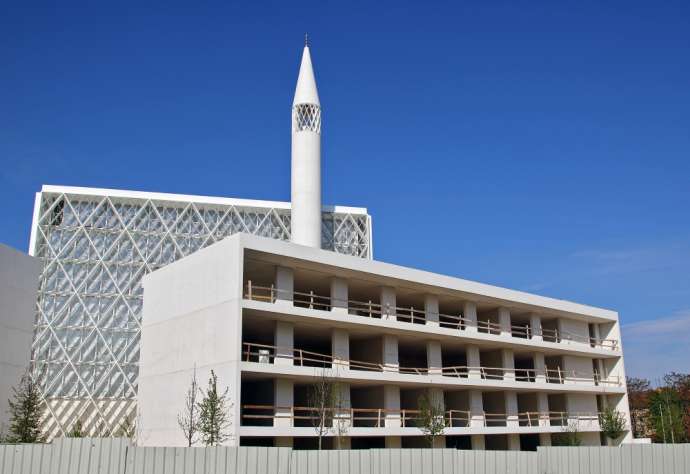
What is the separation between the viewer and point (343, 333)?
35.9 metres

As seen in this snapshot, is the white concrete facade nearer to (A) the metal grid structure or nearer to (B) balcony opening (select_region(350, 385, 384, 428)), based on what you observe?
(B) balcony opening (select_region(350, 385, 384, 428))

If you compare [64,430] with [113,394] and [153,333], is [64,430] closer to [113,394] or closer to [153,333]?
[113,394]

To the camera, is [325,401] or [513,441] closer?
[325,401]

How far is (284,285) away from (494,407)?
1920 cm

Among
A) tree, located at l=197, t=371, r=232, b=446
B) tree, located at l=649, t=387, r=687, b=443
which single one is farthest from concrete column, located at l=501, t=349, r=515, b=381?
tree, located at l=197, t=371, r=232, b=446

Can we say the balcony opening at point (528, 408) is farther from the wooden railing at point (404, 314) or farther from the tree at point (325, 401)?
the tree at point (325, 401)

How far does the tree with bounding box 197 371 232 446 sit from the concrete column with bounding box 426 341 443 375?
14.1m

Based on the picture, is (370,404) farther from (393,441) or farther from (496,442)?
(496,442)

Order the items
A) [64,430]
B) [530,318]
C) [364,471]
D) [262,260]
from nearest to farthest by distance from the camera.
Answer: [364,471], [262,260], [530,318], [64,430]

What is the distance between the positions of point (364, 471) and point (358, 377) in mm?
18827

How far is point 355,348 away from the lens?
133 ft

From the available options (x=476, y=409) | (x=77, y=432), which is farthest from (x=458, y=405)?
(x=77, y=432)

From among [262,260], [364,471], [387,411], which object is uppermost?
[262,260]

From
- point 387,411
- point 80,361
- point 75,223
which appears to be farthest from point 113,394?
point 387,411
